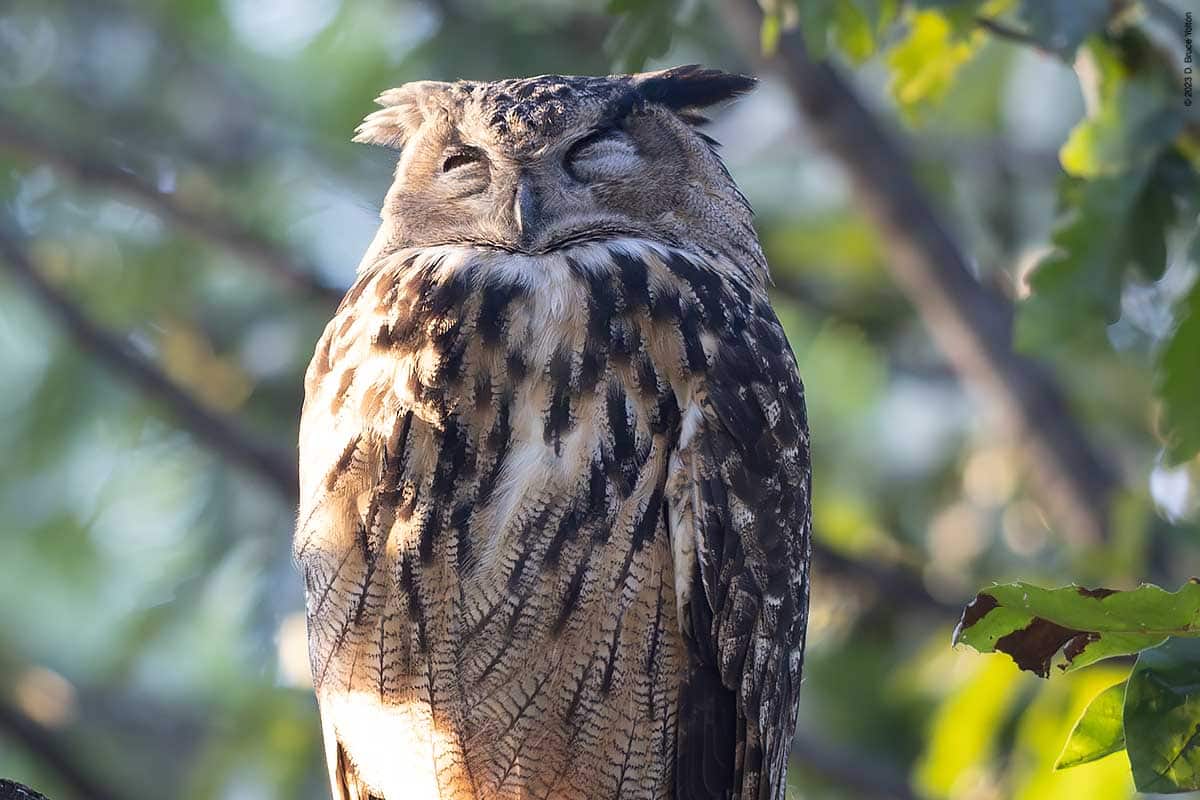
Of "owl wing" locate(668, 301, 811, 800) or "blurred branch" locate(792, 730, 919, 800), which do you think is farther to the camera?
"blurred branch" locate(792, 730, 919, 800)

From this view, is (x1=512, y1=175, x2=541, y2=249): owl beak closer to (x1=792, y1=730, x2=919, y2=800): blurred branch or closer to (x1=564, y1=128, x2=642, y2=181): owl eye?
(x1=564, y1=128, x2=642, y2=181): owl eye

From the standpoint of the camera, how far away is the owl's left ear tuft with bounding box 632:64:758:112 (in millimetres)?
3225

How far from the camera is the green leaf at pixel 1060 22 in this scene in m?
2.55

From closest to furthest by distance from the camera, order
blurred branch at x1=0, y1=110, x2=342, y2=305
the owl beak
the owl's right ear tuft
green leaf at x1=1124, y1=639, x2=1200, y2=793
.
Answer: green leaf at x1=1124, y1=639, x2=1200, y2=793
the owl beak
the owl's right ear tuft
blurred branch at x1=0, y1=110, x2=342, y2=305

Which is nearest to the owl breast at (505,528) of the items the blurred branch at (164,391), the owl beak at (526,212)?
the owl beak at (526,212)

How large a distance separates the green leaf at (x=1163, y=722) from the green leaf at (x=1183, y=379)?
0.78 meters

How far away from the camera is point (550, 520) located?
245 centimetres

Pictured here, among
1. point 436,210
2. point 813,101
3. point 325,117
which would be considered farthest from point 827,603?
point 325,117

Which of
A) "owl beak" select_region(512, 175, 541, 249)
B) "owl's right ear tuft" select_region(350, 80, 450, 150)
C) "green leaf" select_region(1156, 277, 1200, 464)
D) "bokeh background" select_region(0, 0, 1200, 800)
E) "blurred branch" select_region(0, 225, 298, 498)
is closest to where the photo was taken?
"green leaf" select_region(1156, 277, 1200, 464)

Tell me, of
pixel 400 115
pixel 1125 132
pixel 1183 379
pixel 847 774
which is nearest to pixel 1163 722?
pixel 1183 379

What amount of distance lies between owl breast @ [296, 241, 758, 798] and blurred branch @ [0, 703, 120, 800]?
2396 millimetres

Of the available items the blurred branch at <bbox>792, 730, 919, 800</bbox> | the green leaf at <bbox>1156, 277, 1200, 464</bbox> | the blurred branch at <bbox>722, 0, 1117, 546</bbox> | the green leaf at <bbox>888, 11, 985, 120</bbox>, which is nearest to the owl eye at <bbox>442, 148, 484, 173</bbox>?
the green leaf at <bbox>888, 11, 985, 120</bbox>

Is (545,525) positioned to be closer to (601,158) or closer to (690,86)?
(601,158)

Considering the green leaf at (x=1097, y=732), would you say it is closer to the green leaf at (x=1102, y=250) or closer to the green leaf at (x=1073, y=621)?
the green leaf at (x=1073, y=621)
